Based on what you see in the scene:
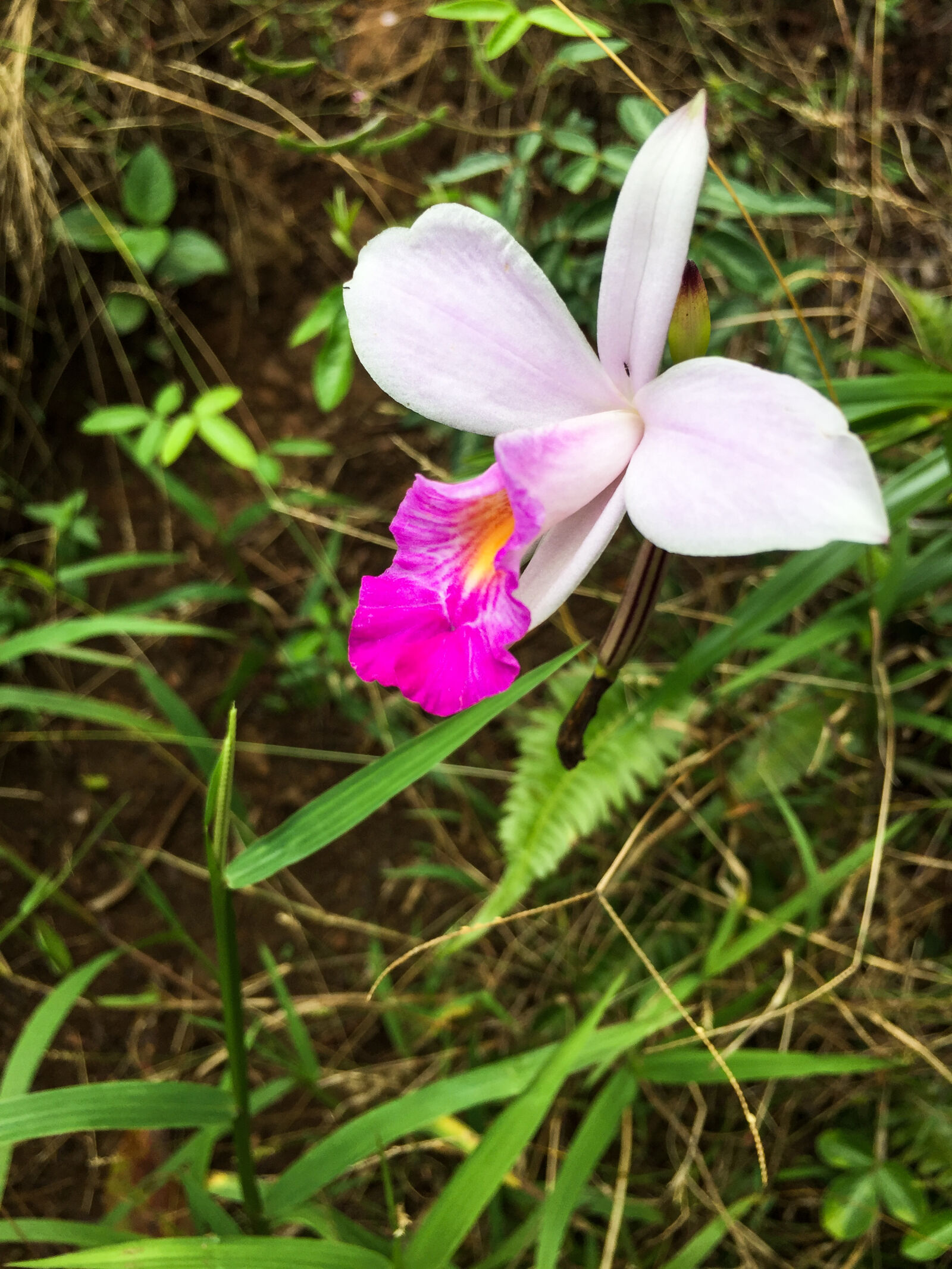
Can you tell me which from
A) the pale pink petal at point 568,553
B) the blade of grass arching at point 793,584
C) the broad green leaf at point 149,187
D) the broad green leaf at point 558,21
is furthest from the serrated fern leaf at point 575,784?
the broad green leaf at point 149,187

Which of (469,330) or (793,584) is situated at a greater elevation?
(469,330)

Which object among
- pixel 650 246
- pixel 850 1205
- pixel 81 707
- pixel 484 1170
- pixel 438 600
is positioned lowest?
pixel 850 1205

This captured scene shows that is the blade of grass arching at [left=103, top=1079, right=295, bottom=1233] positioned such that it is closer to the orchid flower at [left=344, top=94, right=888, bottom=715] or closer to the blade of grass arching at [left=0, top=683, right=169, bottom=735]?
the blade of grass arching at [left=0, top=683, right=169, bottom=735]

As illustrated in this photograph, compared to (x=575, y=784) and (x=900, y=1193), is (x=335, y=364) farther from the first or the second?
(x=900, y=1193)

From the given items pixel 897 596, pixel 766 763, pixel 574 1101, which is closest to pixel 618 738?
pixel 766 763

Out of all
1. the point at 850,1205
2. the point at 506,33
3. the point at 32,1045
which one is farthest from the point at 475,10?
the point at 850,1205

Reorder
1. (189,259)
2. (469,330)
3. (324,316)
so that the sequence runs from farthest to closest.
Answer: (189,259)
(324,316)
(469,330)

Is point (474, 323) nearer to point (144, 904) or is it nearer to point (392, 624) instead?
point (392, 624)

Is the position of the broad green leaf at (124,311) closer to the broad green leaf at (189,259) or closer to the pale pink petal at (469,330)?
the broad green leaf at (189,259)
